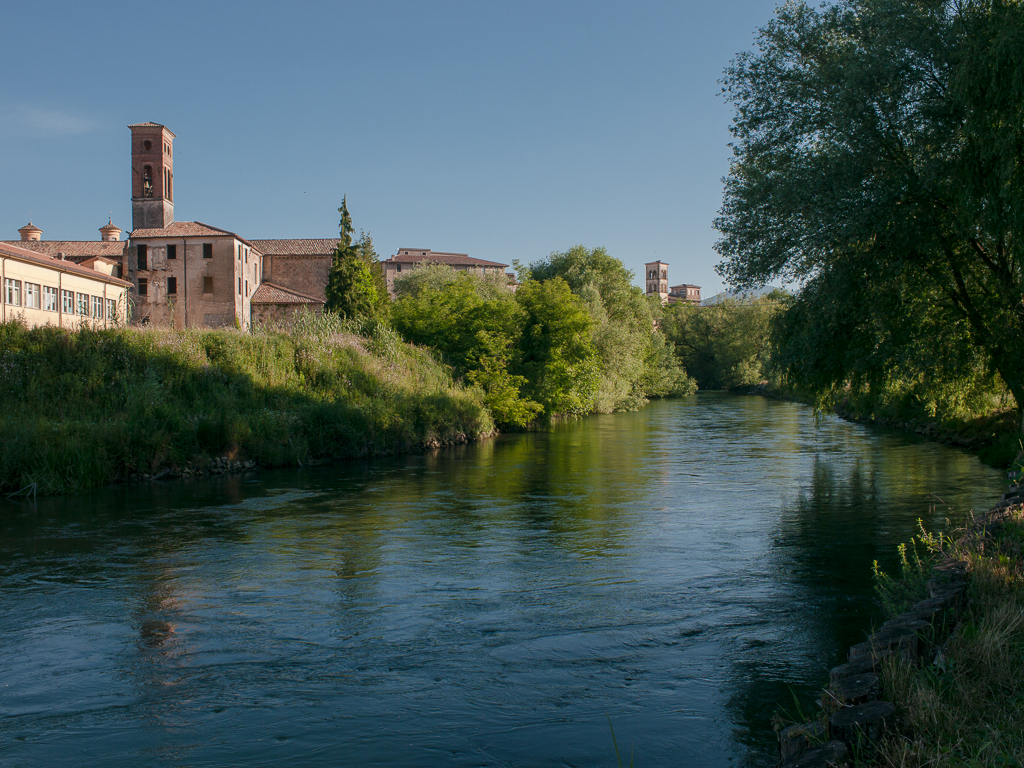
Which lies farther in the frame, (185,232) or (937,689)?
(185,232)

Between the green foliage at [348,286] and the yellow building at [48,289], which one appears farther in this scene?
the green foliage at [348,286]

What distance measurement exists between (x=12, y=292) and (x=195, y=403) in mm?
24521

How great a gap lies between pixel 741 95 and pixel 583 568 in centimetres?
1403

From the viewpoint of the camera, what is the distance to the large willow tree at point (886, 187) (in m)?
15.4

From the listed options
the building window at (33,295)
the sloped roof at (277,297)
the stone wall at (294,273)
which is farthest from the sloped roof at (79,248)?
the building window at (33,295)

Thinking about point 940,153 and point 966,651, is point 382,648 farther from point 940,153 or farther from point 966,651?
point 940,153

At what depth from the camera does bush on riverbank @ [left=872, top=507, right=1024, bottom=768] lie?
4.13 m

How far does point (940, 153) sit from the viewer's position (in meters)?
17.3

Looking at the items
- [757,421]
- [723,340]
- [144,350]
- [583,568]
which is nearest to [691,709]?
[583,568]

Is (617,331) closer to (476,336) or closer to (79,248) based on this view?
(476,336)

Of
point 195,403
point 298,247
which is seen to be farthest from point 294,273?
point 195,403

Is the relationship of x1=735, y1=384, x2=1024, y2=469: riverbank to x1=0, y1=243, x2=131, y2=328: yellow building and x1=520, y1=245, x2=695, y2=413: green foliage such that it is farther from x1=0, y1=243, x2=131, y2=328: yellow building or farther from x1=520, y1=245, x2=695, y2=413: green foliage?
x1=0, y1=243, x2=131, y2=328: yellow building

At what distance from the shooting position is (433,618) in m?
8.52

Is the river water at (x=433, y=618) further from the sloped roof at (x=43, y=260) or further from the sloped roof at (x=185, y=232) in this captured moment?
the sloped roof at (x=185, y=232)
